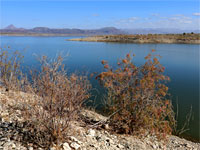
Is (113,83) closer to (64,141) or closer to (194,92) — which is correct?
(64,141)

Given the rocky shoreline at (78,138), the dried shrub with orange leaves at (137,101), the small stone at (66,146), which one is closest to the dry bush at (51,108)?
the small stone at (66,146)

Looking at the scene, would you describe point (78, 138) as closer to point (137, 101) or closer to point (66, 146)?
point (66, 146)


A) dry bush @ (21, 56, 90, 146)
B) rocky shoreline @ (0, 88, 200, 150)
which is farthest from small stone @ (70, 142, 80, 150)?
dry bush @ (21, 56, 90, 146)

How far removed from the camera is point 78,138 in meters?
4.98

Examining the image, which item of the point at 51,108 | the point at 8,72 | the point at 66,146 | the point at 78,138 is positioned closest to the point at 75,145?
the point at 66,146

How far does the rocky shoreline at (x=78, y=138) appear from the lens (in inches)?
167

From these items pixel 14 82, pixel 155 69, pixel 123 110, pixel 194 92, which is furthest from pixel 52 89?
pixel 194 92

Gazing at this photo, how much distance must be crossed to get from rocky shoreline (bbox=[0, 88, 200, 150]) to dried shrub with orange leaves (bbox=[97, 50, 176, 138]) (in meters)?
0.33

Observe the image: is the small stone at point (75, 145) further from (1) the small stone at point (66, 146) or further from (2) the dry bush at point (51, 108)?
(2) the dry bush at point (51, 108)

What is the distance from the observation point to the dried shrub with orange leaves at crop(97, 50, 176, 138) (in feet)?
20.2

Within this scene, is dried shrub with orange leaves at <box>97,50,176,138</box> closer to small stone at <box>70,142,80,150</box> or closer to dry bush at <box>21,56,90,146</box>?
small stone at <box>70,142,80,150</box>

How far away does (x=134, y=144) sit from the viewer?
568cm

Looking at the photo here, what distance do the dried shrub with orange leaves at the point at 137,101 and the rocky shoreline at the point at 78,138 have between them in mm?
333

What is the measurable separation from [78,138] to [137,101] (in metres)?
2.36
